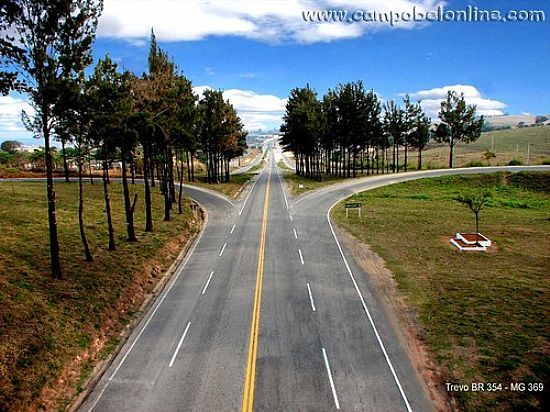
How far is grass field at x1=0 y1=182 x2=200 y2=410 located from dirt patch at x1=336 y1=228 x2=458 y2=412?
13.5m

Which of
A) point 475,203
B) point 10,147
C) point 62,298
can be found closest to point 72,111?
point 62,298

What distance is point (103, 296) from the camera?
2150 cm

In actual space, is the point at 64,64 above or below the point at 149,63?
below

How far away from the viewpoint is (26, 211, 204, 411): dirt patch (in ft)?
48.6

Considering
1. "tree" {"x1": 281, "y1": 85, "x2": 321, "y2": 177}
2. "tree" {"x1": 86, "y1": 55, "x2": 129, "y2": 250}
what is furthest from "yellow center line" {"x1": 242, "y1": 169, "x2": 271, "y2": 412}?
"tree" {"x1": 281, "y1": 85, "x2": 321, "y2": 177}

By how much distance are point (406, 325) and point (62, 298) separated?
17.1m

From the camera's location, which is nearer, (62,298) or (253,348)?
(253,348)

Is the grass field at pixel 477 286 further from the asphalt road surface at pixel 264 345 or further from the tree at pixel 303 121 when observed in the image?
the tree at pixel 303 121

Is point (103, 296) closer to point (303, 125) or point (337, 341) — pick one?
point (337, 341)

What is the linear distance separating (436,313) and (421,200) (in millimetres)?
39634

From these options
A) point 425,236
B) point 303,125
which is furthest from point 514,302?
point 303,125

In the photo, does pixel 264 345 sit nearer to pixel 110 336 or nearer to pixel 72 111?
pixel 110 336

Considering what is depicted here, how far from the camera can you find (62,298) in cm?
1980

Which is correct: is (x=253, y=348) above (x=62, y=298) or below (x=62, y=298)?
below
